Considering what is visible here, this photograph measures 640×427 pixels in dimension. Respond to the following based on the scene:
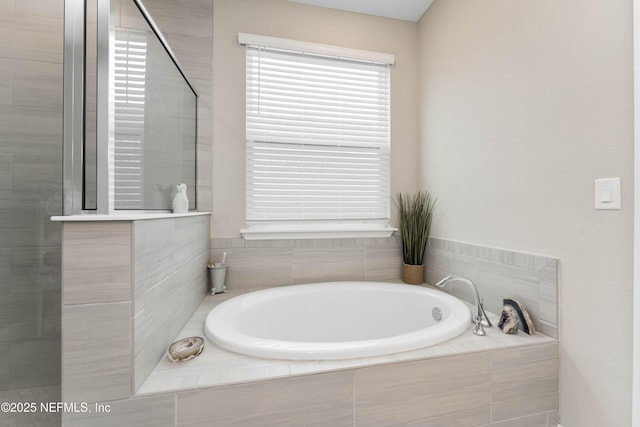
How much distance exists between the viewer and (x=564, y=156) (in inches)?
45.0

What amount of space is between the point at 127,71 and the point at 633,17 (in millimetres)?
1787

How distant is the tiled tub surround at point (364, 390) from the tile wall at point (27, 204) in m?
0.71

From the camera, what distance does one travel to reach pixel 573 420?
3.63 feet

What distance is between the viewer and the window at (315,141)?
6.37 feet

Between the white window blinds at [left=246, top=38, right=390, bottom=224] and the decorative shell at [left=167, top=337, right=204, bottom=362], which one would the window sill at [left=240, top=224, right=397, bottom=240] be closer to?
the white window blinds at [left=246, top=38, right=390, bottom=224]

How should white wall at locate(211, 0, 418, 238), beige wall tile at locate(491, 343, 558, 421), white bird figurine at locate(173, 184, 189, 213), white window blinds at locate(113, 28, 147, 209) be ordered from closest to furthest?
white window blinds at locate(113, 28, 147, 209), beige wall tile at locate(491, 343, 558, 421), white bird figurine at locate(173, 184, 189, 213), white wall at locate(211, 0, 418, 238)

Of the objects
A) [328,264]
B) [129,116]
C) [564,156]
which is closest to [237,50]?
[129,116]

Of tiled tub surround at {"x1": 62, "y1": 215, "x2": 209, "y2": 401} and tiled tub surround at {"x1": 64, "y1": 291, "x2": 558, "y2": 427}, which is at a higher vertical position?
tiled tub surround at {"x1": 62, "y1": 215, "x2": 209, "y2": 401}

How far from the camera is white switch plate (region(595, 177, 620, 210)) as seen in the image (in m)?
0.96

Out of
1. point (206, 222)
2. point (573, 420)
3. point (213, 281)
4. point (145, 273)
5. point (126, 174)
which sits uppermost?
point (126, 174)

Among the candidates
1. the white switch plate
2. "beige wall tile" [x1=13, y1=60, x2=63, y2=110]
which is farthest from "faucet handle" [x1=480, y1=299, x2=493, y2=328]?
"beige wall tile" [x1=13, y1=60, x2=63, y2=110]

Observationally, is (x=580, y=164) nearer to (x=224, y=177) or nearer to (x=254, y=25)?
(x=224, y=177)

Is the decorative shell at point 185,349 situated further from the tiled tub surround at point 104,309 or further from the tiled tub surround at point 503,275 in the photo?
the tiled tub surround at point 503,275

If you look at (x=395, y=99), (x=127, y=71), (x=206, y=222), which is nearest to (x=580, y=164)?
(x=395, y=99)
